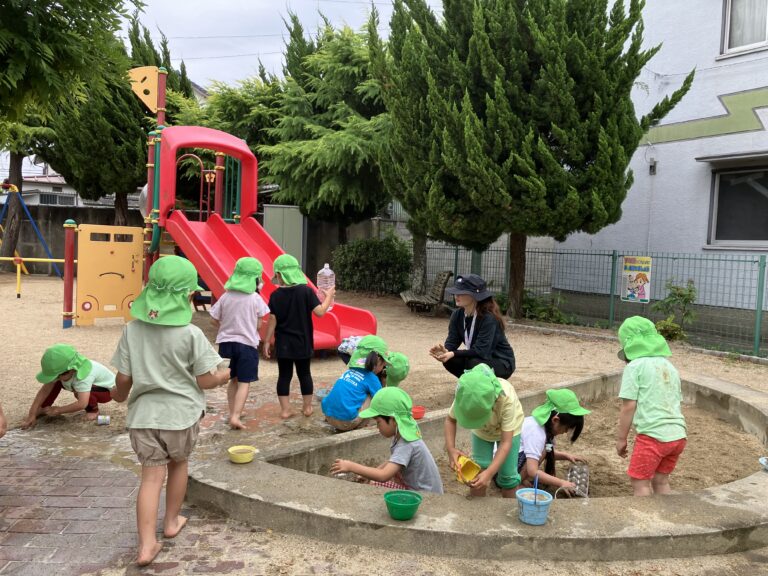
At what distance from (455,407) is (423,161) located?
890cm

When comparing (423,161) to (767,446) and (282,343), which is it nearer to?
(282,343)

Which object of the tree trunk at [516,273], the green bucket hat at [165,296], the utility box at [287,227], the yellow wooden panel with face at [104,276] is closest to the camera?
the green bucket hat at [165,296]

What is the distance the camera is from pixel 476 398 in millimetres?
3512

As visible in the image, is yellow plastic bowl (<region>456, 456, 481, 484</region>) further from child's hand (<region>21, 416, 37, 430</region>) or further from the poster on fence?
the poster on fence

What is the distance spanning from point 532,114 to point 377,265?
756 cm

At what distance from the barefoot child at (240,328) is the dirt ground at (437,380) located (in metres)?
1.04

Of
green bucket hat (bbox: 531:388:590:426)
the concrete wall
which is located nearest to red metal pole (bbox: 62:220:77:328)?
green bucket hat (bbox: 531:388:590:426)

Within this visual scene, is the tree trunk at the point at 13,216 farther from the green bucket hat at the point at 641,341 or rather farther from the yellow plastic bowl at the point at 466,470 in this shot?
the green bucket hat at the point at 641,341

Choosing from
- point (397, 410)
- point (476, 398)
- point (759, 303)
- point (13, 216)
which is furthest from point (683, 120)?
point (13, 216)

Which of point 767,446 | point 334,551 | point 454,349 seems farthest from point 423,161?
point 334,551

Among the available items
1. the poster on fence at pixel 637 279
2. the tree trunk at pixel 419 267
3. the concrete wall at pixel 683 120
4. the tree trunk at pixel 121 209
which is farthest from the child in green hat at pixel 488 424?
the tree trunk at pixel 121 209

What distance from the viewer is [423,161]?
12.0 meters

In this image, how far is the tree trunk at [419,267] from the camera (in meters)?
16.2

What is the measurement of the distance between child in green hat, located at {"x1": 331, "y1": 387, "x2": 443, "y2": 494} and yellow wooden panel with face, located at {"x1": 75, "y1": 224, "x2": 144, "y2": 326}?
26.4ft
